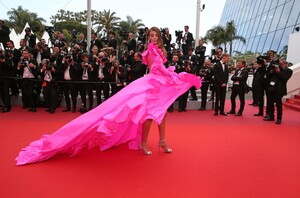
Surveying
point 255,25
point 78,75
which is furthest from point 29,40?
point 255,25

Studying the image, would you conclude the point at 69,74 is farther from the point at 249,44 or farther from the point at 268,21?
the point at 249,44

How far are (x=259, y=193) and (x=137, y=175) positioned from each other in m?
1.39

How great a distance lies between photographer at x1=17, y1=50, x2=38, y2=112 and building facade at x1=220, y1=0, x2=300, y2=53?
1447 centimetres

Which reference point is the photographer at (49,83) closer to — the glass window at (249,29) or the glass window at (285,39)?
the glass window at (285,39)

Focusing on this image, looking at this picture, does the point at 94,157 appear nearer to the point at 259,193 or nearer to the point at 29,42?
the point at 259,193

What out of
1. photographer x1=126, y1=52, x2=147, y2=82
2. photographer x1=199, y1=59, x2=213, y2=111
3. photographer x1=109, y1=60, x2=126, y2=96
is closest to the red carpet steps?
photographer x1=199, y1=59, x2=213, y2=111

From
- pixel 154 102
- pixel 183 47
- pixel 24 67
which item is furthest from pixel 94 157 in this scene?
pixel 183 47

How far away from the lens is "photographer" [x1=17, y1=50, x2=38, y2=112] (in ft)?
25.7

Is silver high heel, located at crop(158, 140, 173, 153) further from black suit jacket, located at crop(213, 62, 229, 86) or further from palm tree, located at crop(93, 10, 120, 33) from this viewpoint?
palm tree, located at crop(93, 10, 120, 33)

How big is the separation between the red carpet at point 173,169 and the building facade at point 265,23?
13.8 meters

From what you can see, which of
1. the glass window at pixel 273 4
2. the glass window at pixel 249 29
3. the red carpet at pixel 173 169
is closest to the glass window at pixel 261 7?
the glass window at pixel 249 29

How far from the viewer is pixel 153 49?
3.99 meters

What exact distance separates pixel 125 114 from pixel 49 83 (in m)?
5.21

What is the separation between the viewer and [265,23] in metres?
26.4
